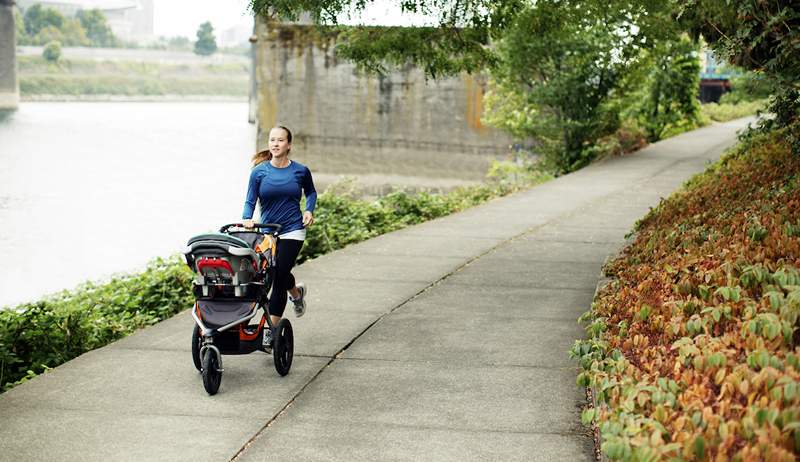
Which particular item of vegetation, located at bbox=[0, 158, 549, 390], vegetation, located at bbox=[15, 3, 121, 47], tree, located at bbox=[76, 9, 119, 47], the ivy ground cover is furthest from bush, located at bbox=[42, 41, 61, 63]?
the ivy ground cover

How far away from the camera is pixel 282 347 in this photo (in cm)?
696

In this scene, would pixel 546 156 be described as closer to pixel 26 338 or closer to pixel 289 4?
pixel 289 4

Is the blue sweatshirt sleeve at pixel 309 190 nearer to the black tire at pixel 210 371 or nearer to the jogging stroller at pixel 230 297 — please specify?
the jogging stroller at pixel 230 297

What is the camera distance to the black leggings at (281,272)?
286 inches

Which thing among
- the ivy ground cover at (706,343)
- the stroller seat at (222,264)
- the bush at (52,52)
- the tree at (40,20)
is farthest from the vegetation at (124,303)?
the tree at (40,20)

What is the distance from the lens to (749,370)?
4496 mm

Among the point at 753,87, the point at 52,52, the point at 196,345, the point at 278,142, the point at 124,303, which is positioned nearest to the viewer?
the point at 196,345

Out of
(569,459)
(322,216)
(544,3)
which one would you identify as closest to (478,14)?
(544,3)

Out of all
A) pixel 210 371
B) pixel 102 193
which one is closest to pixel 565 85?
pixel 210 371

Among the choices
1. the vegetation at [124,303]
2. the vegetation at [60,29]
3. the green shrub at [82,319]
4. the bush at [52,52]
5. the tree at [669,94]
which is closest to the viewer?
the green shrub at [82,319]

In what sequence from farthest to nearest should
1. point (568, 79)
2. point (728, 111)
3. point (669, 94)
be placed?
point (728, 111)
point (669, 94)
point (568, 79)

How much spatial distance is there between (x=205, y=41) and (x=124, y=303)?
13596cm

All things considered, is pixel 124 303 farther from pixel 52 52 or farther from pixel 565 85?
pixel 52 52

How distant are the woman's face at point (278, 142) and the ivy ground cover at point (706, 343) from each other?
7.89 feet
